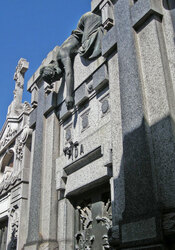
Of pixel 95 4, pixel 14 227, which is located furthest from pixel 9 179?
pixel 95 4

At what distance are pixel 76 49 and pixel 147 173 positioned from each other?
16.5 ft

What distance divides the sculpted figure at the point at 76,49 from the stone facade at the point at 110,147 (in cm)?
20

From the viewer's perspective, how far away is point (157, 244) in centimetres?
422

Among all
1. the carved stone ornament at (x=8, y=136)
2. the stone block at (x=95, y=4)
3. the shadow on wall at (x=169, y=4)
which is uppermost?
the stone block at (x=95, y=4)

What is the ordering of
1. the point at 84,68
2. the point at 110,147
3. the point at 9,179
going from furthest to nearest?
the point at 9,179
the point at 84,68
the point at 110,147

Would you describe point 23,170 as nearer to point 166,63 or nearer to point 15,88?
point 15,88

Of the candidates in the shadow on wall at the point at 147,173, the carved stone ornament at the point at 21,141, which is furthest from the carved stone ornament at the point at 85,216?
the carved stone ornament at the point at 21,141

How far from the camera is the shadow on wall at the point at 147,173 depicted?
4.54 meters

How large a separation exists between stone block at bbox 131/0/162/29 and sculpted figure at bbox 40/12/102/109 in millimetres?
1599

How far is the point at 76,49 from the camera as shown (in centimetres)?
879

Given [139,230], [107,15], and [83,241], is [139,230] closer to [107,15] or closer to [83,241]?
[83,241]

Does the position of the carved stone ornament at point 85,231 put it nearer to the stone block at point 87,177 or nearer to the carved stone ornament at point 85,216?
the carved stone ornament at point 85,216

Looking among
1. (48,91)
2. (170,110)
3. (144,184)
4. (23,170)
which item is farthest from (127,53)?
(23,170)

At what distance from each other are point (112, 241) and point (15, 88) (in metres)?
10.8
